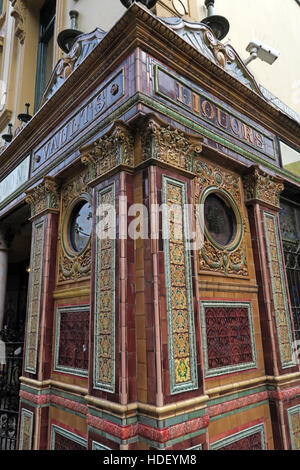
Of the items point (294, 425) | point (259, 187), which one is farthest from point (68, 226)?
point (294, 425)

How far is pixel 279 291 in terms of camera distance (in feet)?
18.2

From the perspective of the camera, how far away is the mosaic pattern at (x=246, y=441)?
4.12 meters

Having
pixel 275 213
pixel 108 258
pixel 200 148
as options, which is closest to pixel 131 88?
pixel 200 148

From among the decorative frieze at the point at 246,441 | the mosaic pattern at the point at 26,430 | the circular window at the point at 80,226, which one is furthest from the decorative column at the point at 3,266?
the decorative frieze at the point at 246,441

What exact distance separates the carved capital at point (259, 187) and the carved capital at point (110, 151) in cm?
247

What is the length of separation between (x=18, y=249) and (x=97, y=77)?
26.7 ft

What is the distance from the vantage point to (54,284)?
5.56m

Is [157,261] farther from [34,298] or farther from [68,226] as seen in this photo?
[34,298]

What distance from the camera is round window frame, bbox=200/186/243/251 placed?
4873 millimetres

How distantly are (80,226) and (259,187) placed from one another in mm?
3154

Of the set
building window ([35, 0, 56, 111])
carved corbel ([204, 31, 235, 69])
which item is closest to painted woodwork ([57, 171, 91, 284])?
carved corbel ([204, 31, 235, 69])

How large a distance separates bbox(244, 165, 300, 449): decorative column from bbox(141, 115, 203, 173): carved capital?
5.57ft

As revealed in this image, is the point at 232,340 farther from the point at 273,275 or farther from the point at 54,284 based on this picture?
the point at 54,284

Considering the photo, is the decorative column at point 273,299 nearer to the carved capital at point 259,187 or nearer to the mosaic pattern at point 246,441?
the carved capital at point 259,187
